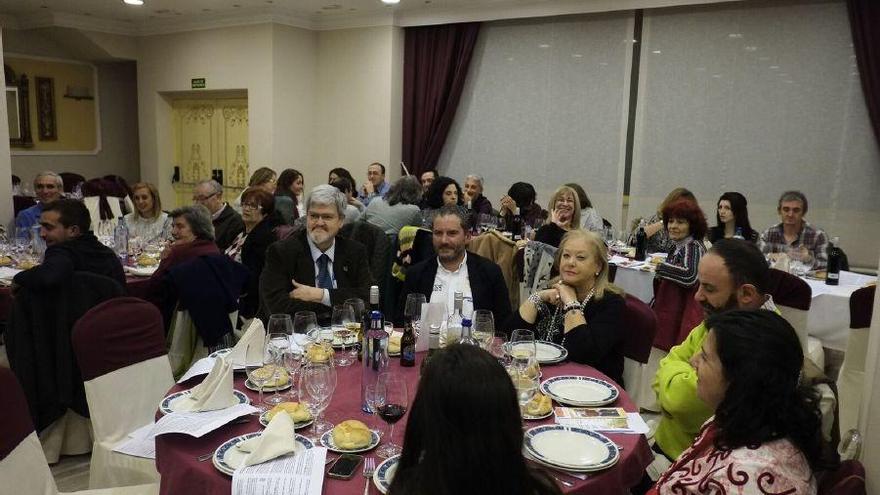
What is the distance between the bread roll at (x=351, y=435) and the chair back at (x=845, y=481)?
1.19 m

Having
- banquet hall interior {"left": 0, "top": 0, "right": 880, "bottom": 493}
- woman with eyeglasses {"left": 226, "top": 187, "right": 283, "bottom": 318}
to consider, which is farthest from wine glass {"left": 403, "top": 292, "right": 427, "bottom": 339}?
banquet hall interior {"left": 0, "top": 0, "right": 880, "bottom": 493}

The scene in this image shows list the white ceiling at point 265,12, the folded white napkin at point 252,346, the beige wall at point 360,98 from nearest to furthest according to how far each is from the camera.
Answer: the folded white napkin at point 252,346 → the white ceiling at point 265,12 → the beige wall at point 360,98

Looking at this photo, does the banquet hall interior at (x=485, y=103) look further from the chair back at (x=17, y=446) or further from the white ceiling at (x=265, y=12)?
the chair back at (x=17, y=446)

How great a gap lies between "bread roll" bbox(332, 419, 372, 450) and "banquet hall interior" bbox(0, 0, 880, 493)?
2.68 meters

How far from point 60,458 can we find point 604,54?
6701 mm

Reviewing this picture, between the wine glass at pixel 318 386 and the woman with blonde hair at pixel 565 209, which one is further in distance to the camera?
the woman with blonde hair at pixel 565 209

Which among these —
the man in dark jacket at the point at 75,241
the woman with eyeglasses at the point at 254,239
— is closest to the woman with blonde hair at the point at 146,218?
the woman with eyeglasses at the point at 254,239

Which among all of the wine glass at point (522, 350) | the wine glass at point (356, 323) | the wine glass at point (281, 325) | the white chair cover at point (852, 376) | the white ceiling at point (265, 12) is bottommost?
the white chair cover at point (852, 376)

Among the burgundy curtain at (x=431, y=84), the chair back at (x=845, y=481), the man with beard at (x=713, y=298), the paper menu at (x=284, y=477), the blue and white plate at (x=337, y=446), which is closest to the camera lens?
the chair back at (x=845, y=481)

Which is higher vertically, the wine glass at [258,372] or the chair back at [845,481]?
the chair back at [845,481]

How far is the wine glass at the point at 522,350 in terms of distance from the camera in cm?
221

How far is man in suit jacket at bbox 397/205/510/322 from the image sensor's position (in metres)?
3.47

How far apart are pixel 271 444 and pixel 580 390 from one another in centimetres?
117

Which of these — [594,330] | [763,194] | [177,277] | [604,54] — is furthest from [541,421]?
[604,54]
